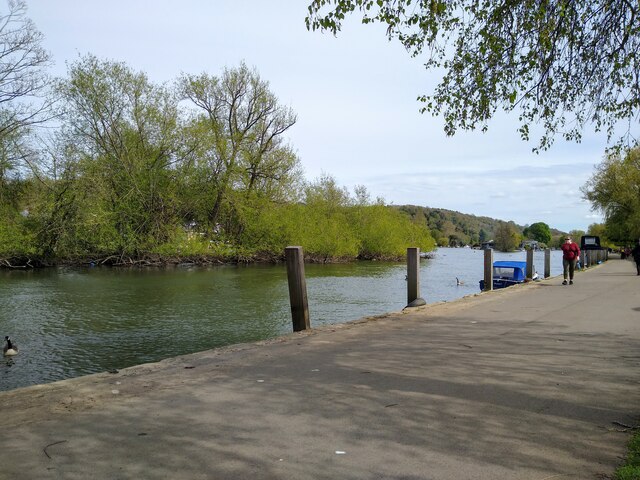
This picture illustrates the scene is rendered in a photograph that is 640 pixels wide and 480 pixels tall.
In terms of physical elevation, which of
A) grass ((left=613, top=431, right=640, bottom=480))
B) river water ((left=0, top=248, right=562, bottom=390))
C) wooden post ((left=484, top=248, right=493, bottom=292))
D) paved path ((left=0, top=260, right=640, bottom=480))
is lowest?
river water ((left=0, top=248, right=562, bottom=390))

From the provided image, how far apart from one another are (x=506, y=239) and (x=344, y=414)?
174223 mm

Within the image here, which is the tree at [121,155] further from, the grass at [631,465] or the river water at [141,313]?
the grass at [631,465]

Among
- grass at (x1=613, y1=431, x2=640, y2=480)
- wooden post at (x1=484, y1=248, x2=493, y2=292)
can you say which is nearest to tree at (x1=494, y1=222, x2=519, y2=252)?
wooden post at (x1=484, y1=248, x2=493, y2=292)

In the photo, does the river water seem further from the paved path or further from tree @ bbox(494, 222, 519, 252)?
tree @ bbox(494, 222, 519, 252)

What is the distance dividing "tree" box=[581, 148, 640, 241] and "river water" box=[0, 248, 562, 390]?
35.0 metres

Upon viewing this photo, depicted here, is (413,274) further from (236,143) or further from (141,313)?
(236,143)

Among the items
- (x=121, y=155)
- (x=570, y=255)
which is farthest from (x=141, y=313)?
(x=121, y=155)

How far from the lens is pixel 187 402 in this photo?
15.3 ft

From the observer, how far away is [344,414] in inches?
169

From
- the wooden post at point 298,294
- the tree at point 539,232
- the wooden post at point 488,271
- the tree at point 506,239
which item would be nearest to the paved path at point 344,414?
the wooden post at point 298,294

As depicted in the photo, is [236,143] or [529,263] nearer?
[529,263]

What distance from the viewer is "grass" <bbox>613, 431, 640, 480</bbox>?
3.05 m

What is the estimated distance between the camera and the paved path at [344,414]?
10.9ft

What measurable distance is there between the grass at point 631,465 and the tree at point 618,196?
178 ft
